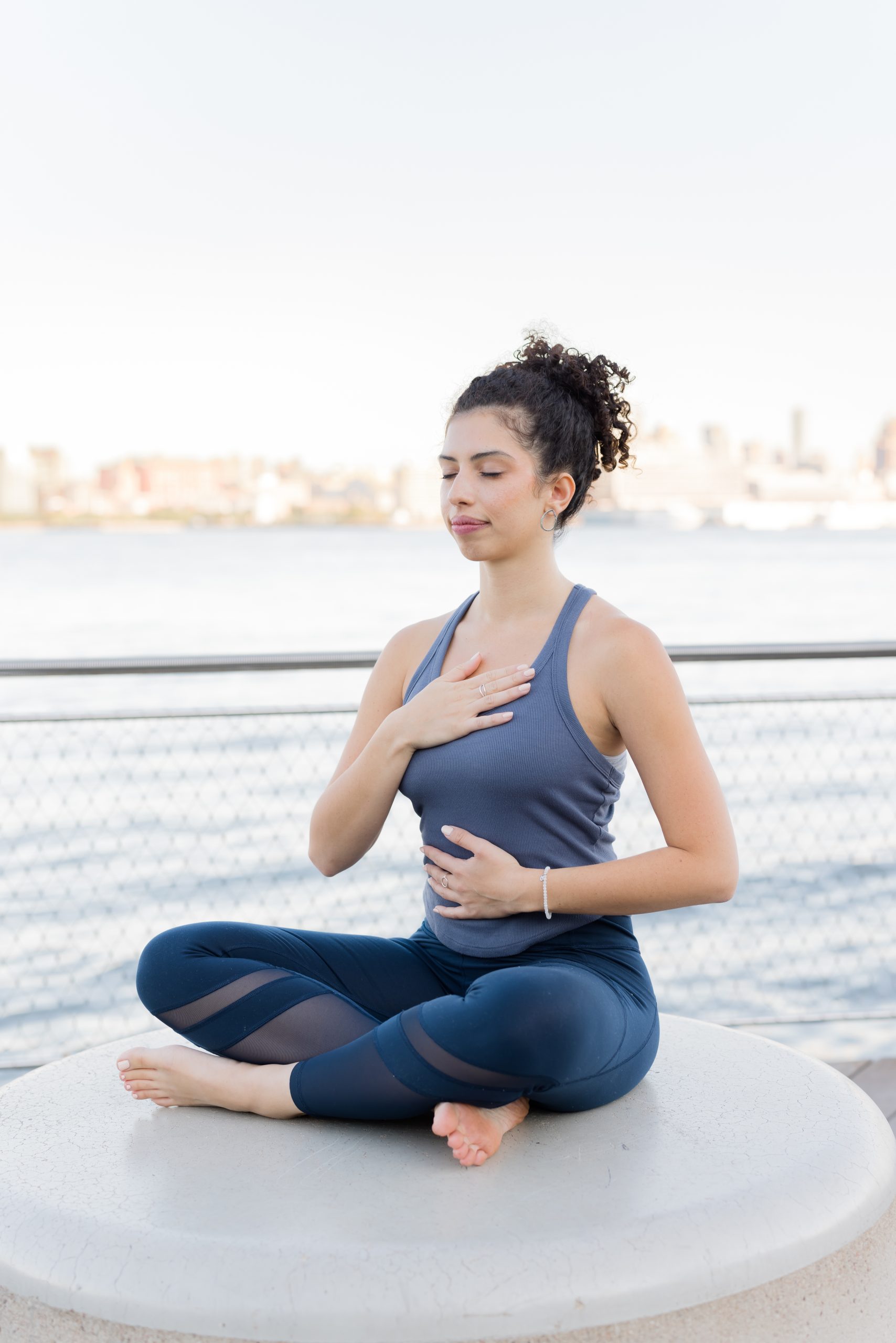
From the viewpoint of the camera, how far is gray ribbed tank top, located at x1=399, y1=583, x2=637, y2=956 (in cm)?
173

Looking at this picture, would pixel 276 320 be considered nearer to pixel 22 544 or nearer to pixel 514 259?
pixel 514 259

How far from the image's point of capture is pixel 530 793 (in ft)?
5.69

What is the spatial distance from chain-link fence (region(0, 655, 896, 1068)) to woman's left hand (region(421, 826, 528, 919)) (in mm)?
1338

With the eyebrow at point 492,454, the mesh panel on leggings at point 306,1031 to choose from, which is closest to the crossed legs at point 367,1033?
the mesh panel on leggings at point 306,1031

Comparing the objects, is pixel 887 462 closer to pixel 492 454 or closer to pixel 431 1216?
pixel 492 454

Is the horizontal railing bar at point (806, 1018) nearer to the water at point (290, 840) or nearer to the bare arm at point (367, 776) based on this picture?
the water at point (290, 840)

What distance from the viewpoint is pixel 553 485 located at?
189cm

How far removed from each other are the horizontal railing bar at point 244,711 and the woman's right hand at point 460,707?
3.72 feet

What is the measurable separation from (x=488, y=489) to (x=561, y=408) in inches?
7.2

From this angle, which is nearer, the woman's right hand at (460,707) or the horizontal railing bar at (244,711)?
the woman's right hand at (460,707)

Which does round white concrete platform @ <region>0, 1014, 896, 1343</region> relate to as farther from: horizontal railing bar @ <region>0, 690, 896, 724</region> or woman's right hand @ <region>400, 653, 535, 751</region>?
horizontal railing bar @ <region>0, 690, 896, 724</region>

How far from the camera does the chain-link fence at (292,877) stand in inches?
160

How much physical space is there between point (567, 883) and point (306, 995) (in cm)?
41

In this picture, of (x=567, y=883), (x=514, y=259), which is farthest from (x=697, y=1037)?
(x=514, y=259)
